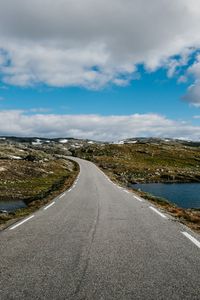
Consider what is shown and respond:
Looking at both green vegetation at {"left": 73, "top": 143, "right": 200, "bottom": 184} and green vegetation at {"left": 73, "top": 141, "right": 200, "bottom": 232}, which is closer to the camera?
green vegetation at {"left": 73, "top": 141, "right": 200, "bottom": 232}

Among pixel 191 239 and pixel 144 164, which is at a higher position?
pixel 191 239

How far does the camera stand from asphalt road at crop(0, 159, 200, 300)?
7109 millimetres

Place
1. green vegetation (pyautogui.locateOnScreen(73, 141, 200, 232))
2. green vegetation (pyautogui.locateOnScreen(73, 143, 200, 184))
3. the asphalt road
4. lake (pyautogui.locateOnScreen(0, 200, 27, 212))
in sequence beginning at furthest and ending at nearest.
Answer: green vegetation (pyautogui.locateOnScreen(73, 143, 200, 184)), green vegetation (pyautogui.locateOnScreen(73, 141, 200, 232)), lake (pyautogui.locateOnScreen(0, 200, 27, 212)), the asphalt road

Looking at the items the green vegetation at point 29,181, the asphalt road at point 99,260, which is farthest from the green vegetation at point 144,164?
the asphalt road at point 99,260

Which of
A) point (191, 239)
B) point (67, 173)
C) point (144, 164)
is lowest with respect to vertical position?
point (144, 164)

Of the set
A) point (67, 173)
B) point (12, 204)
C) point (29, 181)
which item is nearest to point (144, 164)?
point (67, 173)

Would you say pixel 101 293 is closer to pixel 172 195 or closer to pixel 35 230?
pixel 35 230

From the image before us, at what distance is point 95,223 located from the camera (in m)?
15.4

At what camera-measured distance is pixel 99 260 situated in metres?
9.31

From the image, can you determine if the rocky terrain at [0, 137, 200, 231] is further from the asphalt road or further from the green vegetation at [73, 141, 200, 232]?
the asphalt road

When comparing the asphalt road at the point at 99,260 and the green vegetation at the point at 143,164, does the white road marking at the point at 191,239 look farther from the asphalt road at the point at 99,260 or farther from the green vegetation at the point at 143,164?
the green vegetation at the point at 143,164

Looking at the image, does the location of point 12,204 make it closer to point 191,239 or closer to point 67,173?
point 191,239

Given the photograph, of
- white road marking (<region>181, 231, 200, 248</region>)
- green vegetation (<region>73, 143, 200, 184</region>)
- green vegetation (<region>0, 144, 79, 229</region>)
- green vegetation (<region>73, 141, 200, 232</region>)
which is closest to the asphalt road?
white road marking (<region>181, 231, 200, 248</region>)

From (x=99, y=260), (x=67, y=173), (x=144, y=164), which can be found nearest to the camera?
(x=99, y=260)
